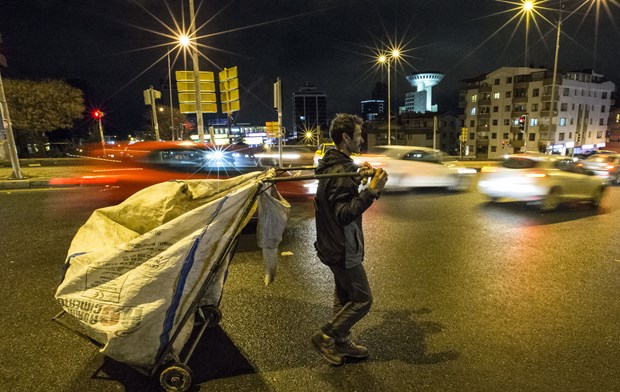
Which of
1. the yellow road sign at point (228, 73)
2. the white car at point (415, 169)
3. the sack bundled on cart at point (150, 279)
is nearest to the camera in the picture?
the sack bundled on cart at point (150, 279)

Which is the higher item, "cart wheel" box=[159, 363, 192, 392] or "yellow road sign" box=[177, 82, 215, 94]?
"yellow road sign" box=[177, 82, 215, 94]

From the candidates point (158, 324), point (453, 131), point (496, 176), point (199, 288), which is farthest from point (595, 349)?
point (453, 131)

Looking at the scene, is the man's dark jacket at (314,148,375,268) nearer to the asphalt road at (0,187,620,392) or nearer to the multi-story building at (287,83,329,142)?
the asphalt road at (0,187,620,392)

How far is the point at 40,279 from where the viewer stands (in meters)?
4.49

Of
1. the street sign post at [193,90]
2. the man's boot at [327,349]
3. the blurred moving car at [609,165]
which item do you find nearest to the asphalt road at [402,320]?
the man's boot at [327,349]

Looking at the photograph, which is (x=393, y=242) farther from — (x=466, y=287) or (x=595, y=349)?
(x=595, y=349)

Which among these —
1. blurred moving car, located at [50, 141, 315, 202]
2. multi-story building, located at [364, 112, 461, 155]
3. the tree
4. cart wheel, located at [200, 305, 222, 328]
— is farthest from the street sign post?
multi-story building, located at [364, 112, 461, 155]

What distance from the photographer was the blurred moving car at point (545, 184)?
28.5ft

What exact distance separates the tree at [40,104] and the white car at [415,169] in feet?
103

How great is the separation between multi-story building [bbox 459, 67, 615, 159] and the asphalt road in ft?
170

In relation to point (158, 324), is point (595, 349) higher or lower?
lower

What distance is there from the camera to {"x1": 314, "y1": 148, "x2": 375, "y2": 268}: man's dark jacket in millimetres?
2484

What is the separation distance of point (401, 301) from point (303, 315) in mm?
1118

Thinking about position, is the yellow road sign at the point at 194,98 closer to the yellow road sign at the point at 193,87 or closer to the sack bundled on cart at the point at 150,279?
the yellow road sign at the point at 193,87
